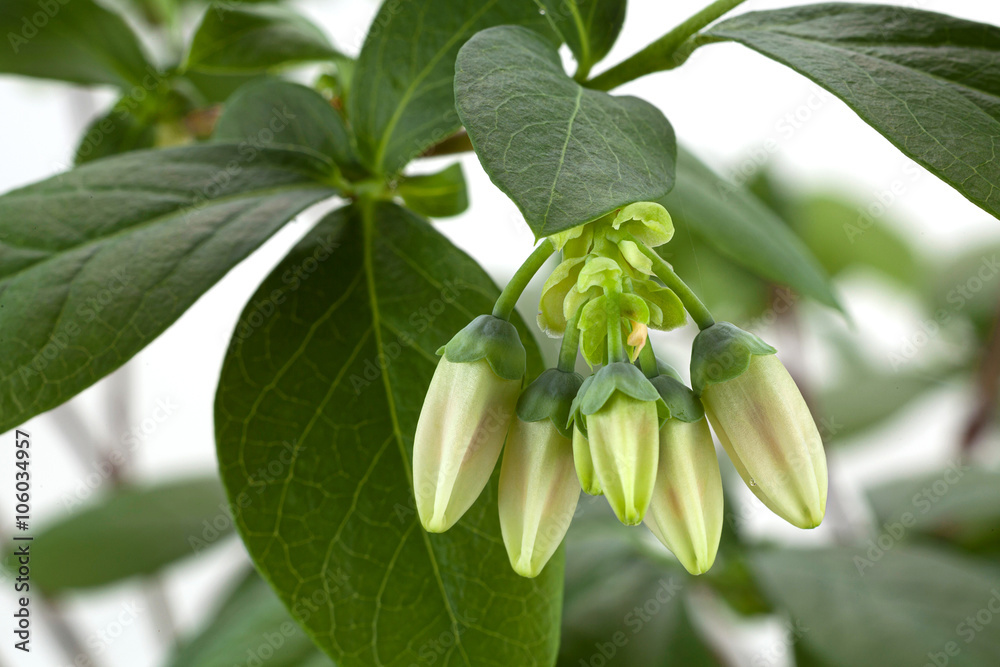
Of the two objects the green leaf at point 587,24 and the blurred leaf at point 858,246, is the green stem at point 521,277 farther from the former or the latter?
the blurred leaf at point 858,246

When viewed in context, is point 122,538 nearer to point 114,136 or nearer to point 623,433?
point 114,136

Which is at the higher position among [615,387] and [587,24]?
[587,24]

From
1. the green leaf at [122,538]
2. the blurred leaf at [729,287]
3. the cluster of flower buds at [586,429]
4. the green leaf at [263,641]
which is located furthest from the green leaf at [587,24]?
the blurred leaf at [729,287]

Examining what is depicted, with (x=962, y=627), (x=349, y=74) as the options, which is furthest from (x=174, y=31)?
(x=962, y=627)

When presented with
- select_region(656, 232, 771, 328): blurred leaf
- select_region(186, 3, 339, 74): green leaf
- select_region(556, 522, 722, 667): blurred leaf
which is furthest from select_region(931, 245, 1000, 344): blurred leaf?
select_region(186, 3, 339, 74): green leaf

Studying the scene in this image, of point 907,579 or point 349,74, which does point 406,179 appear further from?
point 907,579

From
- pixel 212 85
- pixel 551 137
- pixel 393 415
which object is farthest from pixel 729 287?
pixel 551 137
